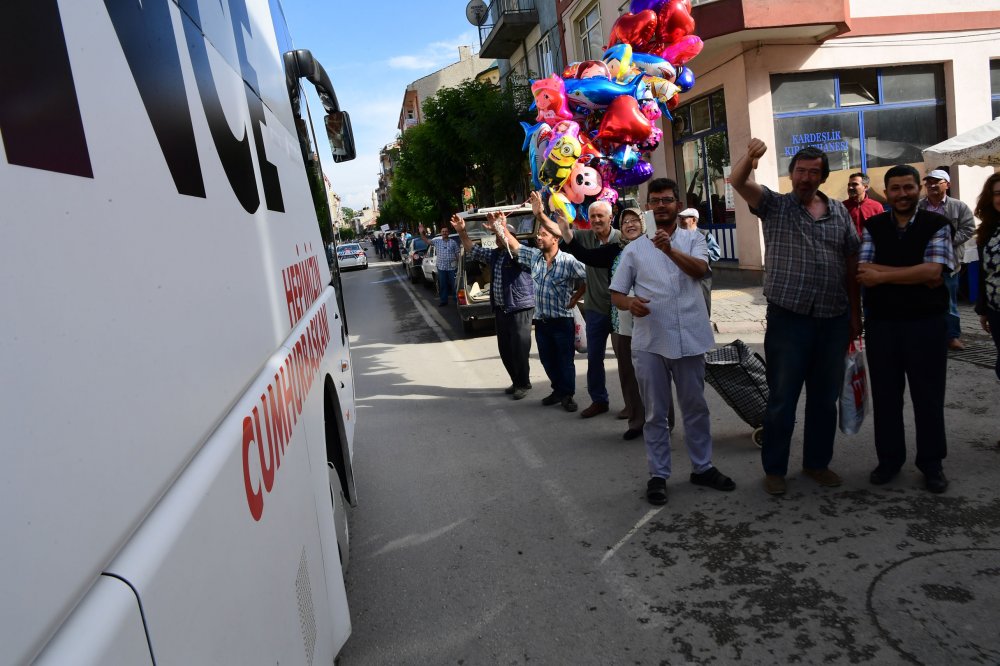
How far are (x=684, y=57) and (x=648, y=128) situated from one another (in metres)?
1.56

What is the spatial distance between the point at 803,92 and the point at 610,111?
8.60m

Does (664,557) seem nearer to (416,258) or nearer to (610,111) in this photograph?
(610,111)

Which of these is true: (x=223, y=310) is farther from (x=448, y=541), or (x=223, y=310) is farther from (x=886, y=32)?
(x=886, y=32)

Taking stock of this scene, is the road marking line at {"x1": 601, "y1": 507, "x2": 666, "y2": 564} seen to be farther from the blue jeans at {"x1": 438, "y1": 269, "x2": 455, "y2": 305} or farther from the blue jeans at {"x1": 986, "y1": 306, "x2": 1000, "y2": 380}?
the blue jeans at {"x1": 438, "y1": 269, "x2": 455, "y2": 305}

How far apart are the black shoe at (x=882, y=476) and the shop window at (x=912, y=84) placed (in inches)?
496

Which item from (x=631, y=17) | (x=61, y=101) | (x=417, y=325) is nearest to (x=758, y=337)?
(x=631, y=17)

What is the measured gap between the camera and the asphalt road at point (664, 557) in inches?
119

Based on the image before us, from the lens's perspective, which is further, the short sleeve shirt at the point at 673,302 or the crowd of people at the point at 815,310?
the short sleeve shirt at the point at 673,302

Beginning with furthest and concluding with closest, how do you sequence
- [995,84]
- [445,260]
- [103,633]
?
[445,260], [995,84], [103,633]

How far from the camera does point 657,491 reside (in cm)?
448

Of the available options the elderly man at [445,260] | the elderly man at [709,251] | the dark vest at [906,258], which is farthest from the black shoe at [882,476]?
the elderly man at [445,260]

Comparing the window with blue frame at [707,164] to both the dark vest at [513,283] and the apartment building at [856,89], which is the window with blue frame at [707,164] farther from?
the dark vest at [513,283]

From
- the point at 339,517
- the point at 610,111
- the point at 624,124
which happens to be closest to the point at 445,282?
the point at 610,111

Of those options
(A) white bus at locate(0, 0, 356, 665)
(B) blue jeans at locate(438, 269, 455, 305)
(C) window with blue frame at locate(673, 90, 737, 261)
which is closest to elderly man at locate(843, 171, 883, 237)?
(C) window with blue frame at locate(673, 90, 737, 261)
